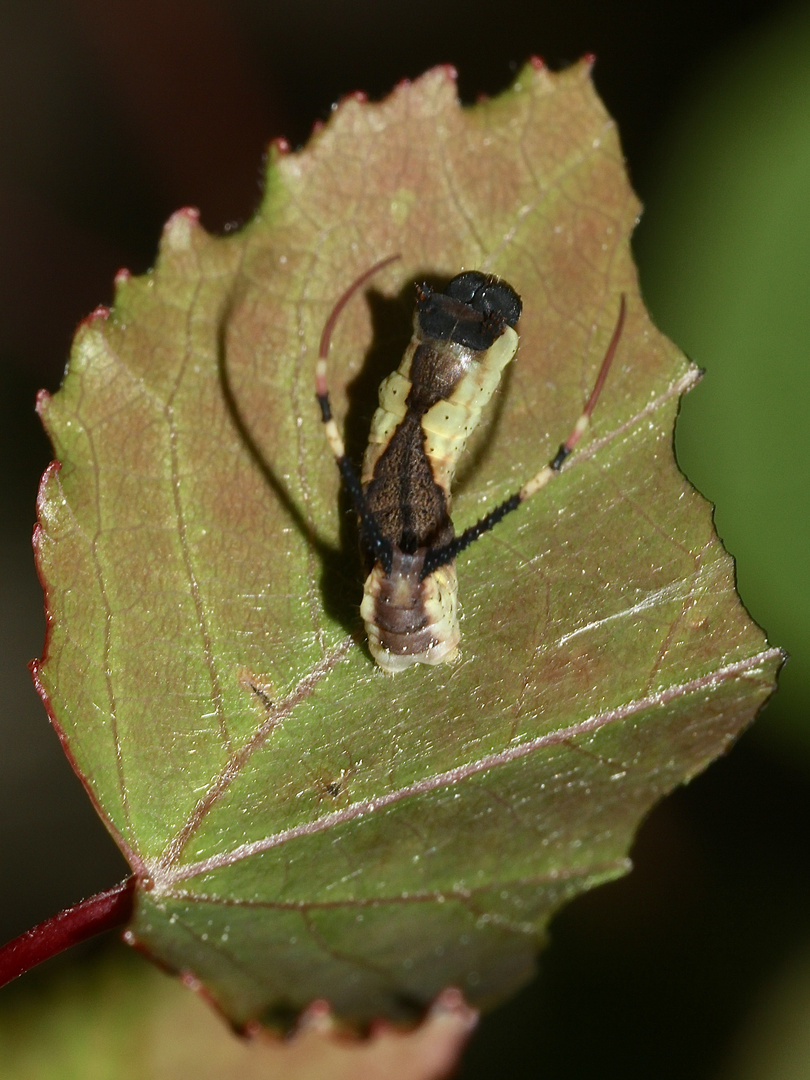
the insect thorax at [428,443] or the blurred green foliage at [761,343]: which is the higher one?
the insect thorax at [428,443]

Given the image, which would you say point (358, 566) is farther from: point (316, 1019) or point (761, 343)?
point (761, 343)

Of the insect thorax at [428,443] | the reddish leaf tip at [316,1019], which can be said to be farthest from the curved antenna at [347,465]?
the reddish leaf tip at [316,1019]

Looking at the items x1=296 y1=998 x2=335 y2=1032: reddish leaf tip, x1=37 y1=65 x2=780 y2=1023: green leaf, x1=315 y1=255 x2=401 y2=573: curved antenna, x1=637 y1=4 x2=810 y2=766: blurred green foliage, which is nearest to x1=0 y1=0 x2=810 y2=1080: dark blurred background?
x1=637 y1=4 x2=810 y2=766: blurred green foliage

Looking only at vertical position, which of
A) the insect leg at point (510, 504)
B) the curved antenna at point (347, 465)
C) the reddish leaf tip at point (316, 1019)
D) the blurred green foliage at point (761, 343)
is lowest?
the blurred green foliage at point (761, 343)

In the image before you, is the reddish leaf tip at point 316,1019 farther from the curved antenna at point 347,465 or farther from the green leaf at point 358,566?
the curved antenna at point 347,465

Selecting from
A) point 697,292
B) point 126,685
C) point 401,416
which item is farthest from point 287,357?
point 697,292

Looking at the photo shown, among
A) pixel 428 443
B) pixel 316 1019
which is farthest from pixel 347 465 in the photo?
pixel 316 1019

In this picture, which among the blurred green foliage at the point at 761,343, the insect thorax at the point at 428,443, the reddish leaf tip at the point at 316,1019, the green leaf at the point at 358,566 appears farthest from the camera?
the blurred green foliage at the point at 761,343
